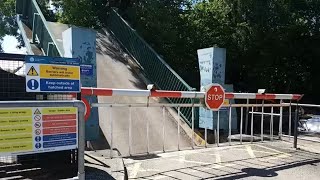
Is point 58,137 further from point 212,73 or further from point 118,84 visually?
point 118,84

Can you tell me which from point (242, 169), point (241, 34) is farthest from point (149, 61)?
point (242, 169)

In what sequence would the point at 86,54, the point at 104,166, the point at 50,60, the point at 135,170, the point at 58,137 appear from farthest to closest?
the point at 86,54
the point at 135,170
the point at 104,166
the point at 50,60
the point at 58,137

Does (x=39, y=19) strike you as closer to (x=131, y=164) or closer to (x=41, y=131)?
(x=131, y=164)

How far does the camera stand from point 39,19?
40.1ft

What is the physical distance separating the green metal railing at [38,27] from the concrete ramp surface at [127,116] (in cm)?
201

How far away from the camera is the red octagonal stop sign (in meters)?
6.20

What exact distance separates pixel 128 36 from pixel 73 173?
36.9 feet

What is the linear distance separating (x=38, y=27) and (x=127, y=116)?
5.07 metres

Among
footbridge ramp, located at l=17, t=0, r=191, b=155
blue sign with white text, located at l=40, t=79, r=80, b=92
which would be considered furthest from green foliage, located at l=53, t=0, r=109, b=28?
blue sign with white text, located at l=40, t=79, r=80, b=92

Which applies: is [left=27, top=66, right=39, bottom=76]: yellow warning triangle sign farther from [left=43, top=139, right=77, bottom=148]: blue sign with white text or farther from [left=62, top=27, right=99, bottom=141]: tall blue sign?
[left=62, top=27, right=99, bottom=141]: tall blue sign

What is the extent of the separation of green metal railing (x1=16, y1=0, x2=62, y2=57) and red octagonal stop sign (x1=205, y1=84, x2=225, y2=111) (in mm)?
4477

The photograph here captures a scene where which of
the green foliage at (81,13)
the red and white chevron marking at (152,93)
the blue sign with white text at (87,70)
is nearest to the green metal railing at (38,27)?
the blue sign with white text at (87,70)

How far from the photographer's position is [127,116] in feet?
33.2

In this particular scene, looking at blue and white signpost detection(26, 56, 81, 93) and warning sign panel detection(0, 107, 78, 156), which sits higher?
blue and white signpost detection(26, 56, 81, 93)
